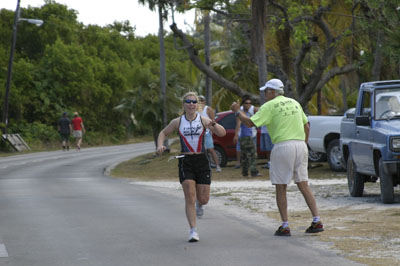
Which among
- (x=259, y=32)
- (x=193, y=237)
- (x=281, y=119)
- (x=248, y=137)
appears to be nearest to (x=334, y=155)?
(x=248, y=137)

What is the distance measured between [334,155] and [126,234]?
38.1ft

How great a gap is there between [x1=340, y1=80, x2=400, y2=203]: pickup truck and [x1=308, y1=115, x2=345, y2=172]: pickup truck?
221 inches

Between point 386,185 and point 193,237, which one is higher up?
point 386,185

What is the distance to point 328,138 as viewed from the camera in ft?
69.6

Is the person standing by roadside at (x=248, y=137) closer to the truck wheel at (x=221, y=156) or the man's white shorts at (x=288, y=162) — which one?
the truck wheel at (x=221, y=156)

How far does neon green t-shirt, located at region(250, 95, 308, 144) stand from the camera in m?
9.59

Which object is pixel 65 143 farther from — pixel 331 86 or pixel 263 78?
pixel 263 78

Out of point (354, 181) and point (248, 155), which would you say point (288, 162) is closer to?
point (354, 181)

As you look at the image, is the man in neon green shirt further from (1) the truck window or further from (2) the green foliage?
(2) the green foliage

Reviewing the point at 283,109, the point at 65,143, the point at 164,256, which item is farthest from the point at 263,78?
the point at 65,143

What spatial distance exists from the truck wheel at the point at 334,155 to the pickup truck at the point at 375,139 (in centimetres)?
555

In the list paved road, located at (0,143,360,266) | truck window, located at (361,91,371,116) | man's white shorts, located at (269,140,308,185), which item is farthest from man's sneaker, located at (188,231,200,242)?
truck window, located at (361,91,371,116)

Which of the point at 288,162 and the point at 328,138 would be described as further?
the point at 328,138

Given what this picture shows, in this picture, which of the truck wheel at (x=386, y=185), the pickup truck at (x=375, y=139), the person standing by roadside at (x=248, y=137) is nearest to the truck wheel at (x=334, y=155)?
the person standing by roadside at (x=248, y=137)
